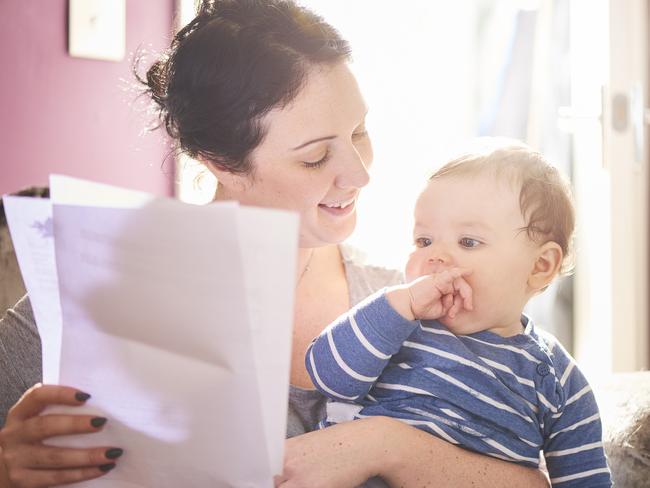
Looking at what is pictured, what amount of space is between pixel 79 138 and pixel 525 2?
7.89ft

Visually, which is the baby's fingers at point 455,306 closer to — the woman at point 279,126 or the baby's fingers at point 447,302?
the baby's fingers at point 447,302

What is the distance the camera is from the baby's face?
3.62 ft

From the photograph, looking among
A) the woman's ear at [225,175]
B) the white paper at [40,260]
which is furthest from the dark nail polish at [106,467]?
the woman's ear at [225,175]

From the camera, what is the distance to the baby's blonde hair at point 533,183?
1.13 meters

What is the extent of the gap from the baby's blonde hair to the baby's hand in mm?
147

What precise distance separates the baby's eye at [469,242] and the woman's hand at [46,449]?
57 cm

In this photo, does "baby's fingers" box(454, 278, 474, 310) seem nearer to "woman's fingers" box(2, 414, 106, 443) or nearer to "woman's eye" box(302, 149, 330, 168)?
"woman's eye" box(302, 149, 330, 168)

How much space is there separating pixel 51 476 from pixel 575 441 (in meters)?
0.75

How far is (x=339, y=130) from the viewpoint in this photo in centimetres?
125

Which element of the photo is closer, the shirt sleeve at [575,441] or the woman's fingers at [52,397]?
the woman's fingers at [52,397]

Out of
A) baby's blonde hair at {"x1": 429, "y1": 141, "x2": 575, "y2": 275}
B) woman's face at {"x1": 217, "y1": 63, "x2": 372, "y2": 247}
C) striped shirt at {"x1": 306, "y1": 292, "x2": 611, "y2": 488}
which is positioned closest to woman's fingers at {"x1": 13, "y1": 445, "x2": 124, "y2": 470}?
striped shirt at {"x1": 306, "y1": 292, "x2": 611, "y2": 488}

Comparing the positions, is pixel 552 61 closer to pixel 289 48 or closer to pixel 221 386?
pixel 289 48

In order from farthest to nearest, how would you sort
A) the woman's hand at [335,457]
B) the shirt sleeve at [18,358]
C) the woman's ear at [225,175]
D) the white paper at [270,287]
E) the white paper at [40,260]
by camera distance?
the woman's ear at [225,175], the shirt sleeve at [18,358], the woman's hand at [335,457], the white paper at [40,260], the white paper at [270,287]

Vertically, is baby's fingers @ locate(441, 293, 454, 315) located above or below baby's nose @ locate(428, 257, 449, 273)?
below
